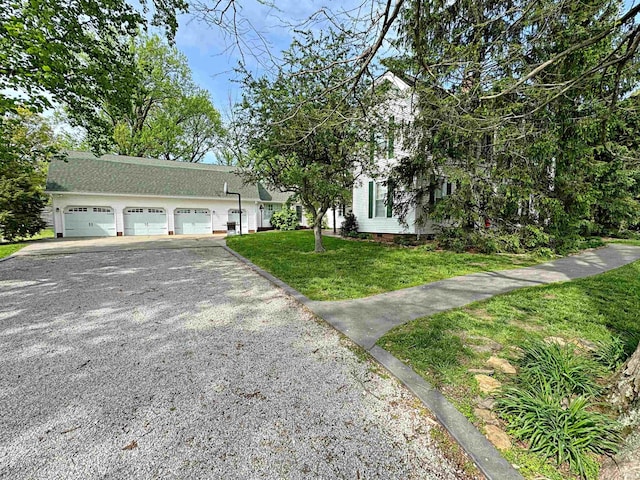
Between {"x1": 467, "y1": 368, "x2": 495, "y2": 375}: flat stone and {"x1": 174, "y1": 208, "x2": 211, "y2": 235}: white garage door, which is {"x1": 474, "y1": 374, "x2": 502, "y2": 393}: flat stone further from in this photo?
{"x1": 174, "y1": 208, "x2": 211, "y2": 235}: white garage door

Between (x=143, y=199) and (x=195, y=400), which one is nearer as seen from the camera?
(x=195, y=400)

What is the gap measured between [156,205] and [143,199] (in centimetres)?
78

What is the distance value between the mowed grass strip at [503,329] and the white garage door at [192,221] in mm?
18631

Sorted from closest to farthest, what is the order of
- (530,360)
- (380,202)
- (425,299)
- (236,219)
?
(530,360) → (425,299) → (380,202) → (236,219)

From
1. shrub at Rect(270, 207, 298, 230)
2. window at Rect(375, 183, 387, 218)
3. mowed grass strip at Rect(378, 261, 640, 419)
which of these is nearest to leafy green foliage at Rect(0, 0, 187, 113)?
mowed grass strip at Rect(378, 261, 640, 419)

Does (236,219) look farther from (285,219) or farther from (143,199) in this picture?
(143,199)

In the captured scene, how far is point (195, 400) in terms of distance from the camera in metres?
2.26

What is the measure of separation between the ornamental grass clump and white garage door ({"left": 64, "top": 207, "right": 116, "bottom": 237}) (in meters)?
20.4

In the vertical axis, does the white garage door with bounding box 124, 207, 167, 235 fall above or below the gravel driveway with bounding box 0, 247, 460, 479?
above

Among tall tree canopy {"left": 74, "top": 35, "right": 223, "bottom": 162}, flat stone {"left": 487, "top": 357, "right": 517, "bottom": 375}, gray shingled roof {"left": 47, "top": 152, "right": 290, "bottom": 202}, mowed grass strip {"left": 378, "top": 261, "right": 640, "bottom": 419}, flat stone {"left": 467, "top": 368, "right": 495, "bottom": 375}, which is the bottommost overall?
flat stone {"left": 467, "top": 368, "right": 495, "bottom": 375}

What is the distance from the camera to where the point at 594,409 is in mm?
1965

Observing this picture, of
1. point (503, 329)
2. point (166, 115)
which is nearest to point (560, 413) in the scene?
point (503, 329)

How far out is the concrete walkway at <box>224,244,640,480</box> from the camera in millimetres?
1799

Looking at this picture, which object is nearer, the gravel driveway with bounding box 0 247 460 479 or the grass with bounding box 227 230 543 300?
the gravel driveway with bounding box 0 247 460 479
